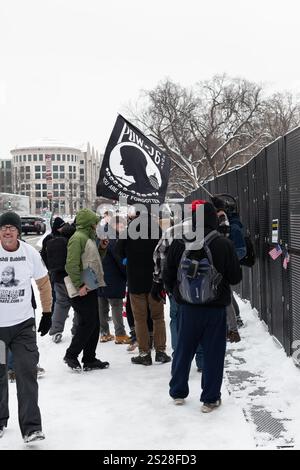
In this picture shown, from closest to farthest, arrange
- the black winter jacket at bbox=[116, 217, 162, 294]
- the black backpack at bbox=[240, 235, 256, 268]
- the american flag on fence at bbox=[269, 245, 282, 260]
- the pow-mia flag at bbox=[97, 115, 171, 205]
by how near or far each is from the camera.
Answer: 1. the american flag on fence at bbox=[269, 245, 282, 260]
2. the black winter jacket at bbox=[116, 217, 162, 294]
3. the pow-mia flag at bbox=[97, 115, 171, 205]
4. the black backpack at bbox=[240, 235, 256, 268]

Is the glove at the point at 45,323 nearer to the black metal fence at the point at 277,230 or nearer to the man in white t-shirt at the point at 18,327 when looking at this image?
the man in white t-shirt at the point at 18,327

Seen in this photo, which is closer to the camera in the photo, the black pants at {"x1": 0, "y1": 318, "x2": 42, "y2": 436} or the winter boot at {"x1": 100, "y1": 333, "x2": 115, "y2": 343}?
the black pants at {"x1": 0, "y1": 318, "x2": 42, "y2": 436}

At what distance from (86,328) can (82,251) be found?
3.10ft

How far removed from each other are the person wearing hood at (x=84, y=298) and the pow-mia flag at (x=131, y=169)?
2.33ft

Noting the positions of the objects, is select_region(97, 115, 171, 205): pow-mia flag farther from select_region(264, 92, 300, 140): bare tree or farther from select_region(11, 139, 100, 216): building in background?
select_region(11, 139, 100, 216): building in background

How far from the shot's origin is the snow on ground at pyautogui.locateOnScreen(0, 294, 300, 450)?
4970mm

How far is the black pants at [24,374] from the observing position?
196 inches

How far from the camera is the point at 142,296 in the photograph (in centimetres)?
749

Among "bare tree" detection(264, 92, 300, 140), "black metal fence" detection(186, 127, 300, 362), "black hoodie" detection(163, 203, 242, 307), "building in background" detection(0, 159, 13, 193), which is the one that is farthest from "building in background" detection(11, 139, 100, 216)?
"black hoodie" detection(163, 203, 242, 307)

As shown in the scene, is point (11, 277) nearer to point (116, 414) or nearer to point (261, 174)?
point (116, 414)

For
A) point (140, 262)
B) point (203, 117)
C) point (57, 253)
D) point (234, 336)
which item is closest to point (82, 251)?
point (140, 262)

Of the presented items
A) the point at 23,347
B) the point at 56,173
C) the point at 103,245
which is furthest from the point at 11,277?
the point at 56,173
